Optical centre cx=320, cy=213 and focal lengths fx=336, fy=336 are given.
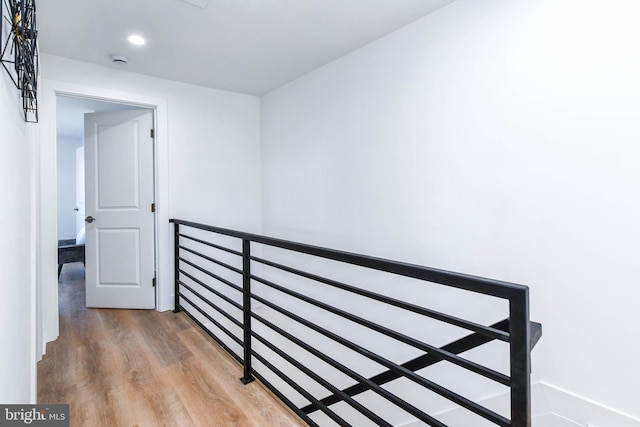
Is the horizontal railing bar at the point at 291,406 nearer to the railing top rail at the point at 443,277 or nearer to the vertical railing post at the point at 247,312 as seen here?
the vertical railing post at the point at 247,312

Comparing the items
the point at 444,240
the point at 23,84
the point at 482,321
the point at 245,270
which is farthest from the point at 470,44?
the point at 23,84

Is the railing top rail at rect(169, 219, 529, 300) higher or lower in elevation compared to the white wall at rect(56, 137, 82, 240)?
lower

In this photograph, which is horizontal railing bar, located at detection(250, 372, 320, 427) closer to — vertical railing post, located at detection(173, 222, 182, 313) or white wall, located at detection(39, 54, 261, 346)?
vertical railing post, located at detection(173, 222, 182, 313)

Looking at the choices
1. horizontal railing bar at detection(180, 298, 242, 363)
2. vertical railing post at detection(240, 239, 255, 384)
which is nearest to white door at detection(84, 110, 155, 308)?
horizontal railing bar at detection(180, 298, 242, 363)

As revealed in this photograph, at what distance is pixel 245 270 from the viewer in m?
2.00

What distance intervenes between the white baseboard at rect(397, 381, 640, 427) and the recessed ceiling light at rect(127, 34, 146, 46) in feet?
10.9

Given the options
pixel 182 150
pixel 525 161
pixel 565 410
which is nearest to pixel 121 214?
pixel 182 150

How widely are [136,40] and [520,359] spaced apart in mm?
2960

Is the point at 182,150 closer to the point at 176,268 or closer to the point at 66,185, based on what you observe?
the point at 176,268

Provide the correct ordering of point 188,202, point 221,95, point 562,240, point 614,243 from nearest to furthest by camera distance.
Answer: point 614,243
point 562,240
point 188,202
point 221,95

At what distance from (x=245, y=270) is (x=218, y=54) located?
1.84 m

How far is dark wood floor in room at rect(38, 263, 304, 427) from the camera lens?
66.7 inches

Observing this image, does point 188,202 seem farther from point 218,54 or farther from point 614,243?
point 614,243

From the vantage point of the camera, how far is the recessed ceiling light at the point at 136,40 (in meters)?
2.41
